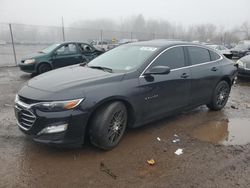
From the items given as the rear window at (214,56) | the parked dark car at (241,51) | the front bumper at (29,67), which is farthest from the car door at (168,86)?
the parked dark car at (241,51)

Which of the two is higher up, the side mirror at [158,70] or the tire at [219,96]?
the side mirror at [158,70]

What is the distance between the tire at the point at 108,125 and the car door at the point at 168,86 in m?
0.51

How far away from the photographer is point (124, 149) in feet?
15.3

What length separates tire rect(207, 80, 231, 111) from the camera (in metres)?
6.69

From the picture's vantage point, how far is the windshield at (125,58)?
16.8ft

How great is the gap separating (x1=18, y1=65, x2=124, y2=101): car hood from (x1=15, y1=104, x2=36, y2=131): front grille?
0.21 meters

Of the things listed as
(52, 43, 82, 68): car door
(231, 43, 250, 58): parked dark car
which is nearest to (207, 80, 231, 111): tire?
(52, 43, 82, 68): car door

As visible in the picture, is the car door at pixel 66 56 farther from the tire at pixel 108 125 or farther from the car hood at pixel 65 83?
the tire at pixel 108 125

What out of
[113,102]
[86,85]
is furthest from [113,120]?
[86,85]

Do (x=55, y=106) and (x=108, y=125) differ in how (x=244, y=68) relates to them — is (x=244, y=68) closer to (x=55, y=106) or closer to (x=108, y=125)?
(x=108, y=125)

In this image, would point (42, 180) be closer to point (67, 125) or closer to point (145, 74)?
point (67, 125)

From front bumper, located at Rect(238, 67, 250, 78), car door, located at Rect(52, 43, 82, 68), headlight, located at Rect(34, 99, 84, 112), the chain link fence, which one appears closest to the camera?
headlight, located at Rect(34, 99, 84, 112)

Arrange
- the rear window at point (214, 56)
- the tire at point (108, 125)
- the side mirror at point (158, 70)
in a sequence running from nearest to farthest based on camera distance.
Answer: the tire at point (108, 125)
the side mirror at point (158, 70)
the rear window at point (214, 56)

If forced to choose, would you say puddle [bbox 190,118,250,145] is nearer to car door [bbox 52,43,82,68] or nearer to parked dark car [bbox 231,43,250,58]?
car door [bbox 52,43,82,68]
